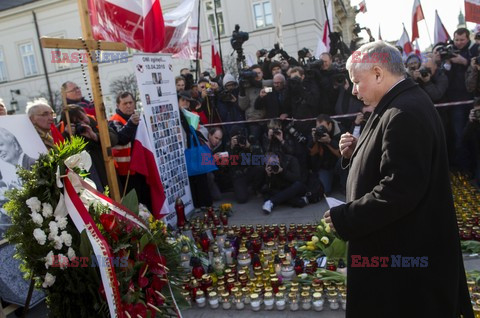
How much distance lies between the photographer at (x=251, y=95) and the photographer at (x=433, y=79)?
2.40 metres

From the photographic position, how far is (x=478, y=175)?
5.88 m

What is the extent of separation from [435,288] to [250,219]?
404 cm

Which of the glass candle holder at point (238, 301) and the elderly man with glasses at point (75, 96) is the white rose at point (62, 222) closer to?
the glass candle holder at point (238, 301)

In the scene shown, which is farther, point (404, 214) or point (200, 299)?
point (200, 299)

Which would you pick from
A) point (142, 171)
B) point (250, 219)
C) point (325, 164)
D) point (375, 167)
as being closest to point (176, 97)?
point (142, 171)

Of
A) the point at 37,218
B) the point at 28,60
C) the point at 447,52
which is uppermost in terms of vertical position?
the point at 28,60

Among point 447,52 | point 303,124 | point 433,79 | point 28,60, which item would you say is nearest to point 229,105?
point 303,124

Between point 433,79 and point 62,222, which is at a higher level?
point 433,79

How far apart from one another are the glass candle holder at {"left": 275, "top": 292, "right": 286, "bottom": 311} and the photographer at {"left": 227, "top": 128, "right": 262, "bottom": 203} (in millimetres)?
3376

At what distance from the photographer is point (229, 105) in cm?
738

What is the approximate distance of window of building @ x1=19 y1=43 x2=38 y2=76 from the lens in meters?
31.8

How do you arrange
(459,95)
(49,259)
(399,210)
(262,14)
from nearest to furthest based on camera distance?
(399,210), (49,259), (459,95), (262,14)

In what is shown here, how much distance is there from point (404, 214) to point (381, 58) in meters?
0.72

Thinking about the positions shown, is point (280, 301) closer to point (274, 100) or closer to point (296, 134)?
point (296, 134)
